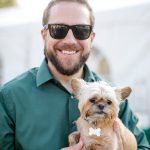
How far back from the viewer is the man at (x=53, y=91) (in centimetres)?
502

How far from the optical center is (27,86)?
5152mm

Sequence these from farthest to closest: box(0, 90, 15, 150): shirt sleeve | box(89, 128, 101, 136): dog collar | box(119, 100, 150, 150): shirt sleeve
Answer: box(119, 100, 150, 150): shirt sleeve, box(0, 90, 15, 150): shirt sleeve, box(89, 128, 101, 136): dog collar

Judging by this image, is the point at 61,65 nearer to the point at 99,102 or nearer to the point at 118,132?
the point at 99,102

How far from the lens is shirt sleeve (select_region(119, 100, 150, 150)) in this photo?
5.43 metres

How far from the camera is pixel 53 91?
17.0 ft

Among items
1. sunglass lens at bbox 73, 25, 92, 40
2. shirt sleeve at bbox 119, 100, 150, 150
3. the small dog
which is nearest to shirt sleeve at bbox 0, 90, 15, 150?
the small dog

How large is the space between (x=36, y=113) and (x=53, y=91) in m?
0.27

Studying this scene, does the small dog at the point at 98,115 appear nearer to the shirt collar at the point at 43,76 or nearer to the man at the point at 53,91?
the man at the point at 53,91

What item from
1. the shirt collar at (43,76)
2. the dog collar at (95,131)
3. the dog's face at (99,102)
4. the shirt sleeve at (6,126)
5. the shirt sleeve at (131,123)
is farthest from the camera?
the shirt sleeve at (131,123)

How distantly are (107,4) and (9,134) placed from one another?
6.24 metres

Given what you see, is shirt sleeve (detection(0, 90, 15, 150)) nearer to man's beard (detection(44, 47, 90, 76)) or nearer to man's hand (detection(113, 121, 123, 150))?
man's beard (detection(44, 47, 90, 76))

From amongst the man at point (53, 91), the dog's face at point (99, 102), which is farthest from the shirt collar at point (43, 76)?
the dog's face at point (99, 102)

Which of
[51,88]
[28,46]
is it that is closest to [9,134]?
[51,88]

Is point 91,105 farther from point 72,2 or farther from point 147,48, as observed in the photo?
point 147,48
